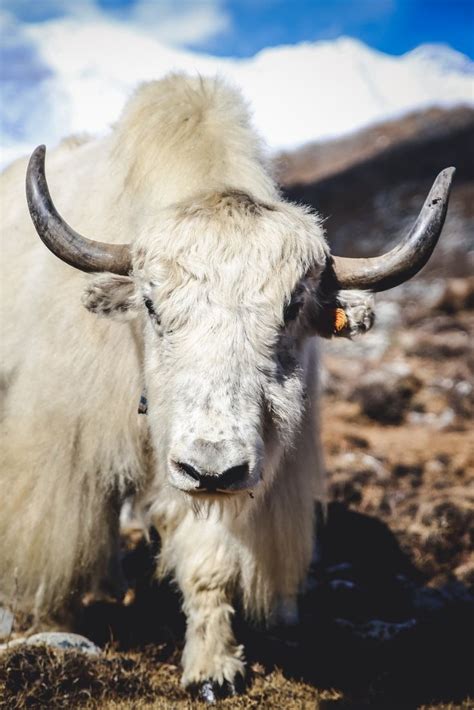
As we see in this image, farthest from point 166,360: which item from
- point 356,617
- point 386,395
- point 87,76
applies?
point 386,395

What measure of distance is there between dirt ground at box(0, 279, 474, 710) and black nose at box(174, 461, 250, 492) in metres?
1.38

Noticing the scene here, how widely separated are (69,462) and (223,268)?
1.55m

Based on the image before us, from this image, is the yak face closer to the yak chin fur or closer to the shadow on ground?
the yak chin fur

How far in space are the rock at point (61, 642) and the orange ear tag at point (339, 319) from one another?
2.05 meters

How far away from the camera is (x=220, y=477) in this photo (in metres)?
2.75

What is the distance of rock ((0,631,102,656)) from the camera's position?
156 inches

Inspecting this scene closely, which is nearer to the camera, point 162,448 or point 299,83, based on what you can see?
point 162,448

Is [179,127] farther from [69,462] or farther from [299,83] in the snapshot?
[299,83]

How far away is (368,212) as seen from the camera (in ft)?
108

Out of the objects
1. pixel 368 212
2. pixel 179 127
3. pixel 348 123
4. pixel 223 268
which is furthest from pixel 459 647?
pixel 368 212

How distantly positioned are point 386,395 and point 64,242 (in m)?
7.15

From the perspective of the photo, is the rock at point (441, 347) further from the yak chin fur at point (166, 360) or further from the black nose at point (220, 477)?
the black nose at point (220, 477)

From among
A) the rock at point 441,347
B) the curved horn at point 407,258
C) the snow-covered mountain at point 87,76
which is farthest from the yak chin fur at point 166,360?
the rock at point 441,347

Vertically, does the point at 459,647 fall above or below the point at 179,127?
below
